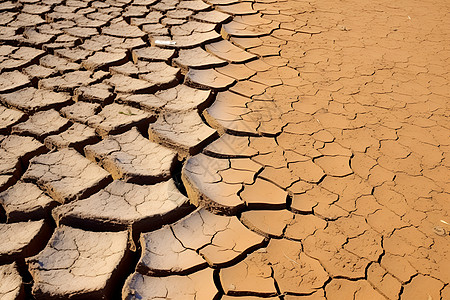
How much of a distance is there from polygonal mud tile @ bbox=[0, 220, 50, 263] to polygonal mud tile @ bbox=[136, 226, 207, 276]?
43cm

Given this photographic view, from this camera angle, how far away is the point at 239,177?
2256mm

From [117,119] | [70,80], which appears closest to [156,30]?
[70,80]

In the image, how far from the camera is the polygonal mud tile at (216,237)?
71.7 inches

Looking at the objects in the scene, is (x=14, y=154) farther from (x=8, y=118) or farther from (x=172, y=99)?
(x=172, y=99)

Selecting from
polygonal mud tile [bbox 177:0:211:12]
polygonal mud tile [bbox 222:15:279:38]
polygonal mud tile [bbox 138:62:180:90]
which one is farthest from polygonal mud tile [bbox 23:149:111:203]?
polygonal mud tile [bbox 177:0:211:12]

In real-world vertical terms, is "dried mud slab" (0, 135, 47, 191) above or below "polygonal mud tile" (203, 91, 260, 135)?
above

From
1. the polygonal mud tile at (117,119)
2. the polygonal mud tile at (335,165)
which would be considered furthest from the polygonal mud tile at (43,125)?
the polygonal mud tile at (335,165)

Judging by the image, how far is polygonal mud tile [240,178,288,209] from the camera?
2090 millimetres

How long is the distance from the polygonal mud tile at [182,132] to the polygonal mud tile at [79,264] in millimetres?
699

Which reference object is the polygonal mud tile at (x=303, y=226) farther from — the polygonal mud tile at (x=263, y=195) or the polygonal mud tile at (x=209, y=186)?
the polygonal mud tile at (x=209, y=186)

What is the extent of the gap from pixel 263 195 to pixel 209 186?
0.90 feet

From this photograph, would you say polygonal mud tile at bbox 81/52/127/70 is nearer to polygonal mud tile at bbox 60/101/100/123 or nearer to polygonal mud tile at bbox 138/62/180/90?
polygonal mud tile at bbox 138/62/180/90

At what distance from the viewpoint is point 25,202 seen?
2004 millimetres

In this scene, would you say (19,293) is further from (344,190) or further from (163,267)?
(344,190)
